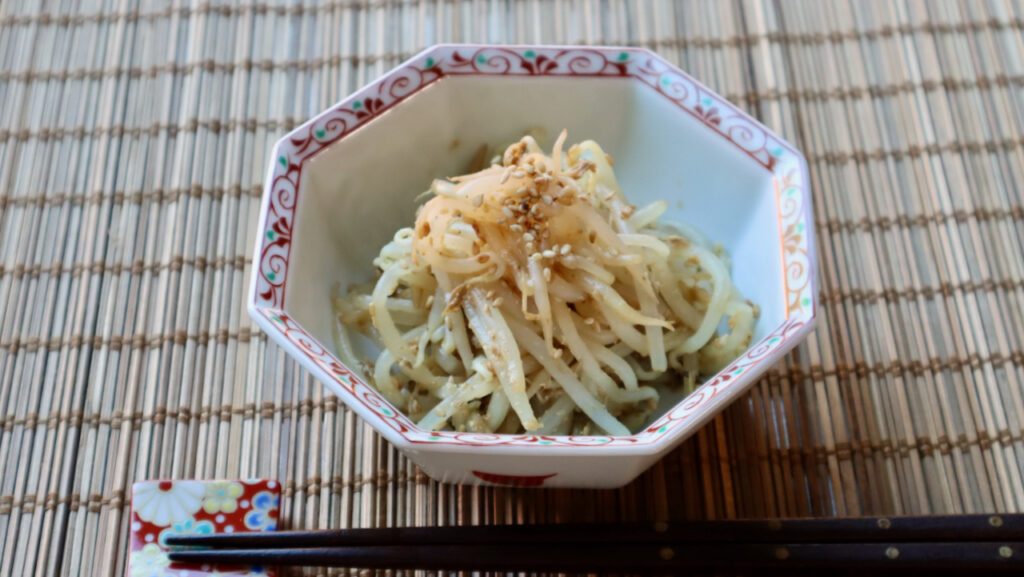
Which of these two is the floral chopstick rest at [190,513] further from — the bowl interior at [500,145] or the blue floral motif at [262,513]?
the bowl interior at [500,145]

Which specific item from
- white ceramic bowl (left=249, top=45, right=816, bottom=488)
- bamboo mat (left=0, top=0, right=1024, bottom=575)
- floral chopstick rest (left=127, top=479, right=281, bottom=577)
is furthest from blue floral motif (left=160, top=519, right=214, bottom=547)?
white ceramic bowl (left=249, top=45, right=816, bottom=488)

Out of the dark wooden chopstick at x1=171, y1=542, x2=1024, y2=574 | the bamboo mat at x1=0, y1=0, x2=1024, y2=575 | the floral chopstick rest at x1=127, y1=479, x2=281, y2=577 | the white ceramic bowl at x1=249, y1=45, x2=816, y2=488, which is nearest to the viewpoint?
the white ceramic bowl at x1=249, y1=45, x2=816, y2=488

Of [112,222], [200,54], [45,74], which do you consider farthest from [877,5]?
[45,74]

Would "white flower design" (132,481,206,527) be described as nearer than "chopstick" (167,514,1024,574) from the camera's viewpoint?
No

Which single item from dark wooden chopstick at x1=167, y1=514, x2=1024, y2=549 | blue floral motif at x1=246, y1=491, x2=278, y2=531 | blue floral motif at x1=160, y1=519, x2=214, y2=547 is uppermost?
blue floral motif at x1=246, y1=491, x2=278, y2=531

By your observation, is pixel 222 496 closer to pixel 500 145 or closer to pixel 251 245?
pixel 251 245

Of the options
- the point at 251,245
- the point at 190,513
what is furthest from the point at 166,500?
the point at 251,245

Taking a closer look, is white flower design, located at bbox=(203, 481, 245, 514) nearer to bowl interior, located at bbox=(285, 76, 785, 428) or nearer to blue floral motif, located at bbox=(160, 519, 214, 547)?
blue floral motif, located at bbox=(160, 519, 214, 547)
